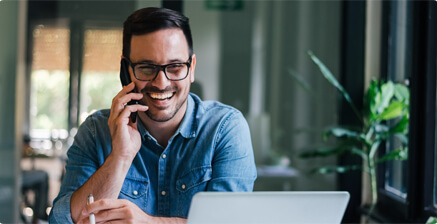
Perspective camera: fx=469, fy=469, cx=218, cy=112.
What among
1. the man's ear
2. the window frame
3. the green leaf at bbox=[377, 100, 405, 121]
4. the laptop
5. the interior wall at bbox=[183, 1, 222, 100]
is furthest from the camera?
the green leaf at bbox=[377, 100, 405, 121]

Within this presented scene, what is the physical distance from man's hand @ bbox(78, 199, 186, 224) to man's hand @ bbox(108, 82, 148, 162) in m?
0.17

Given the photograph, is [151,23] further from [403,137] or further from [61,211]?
[403,137]

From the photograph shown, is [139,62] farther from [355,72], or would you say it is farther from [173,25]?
[355,72]

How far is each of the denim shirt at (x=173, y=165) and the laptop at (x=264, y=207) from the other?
1.61 feet

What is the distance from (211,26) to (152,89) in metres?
0.91

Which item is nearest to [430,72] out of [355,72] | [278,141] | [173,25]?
[355,72]

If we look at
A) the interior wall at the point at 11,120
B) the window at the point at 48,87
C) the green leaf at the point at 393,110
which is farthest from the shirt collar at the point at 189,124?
the interior wall at the point at 11,120

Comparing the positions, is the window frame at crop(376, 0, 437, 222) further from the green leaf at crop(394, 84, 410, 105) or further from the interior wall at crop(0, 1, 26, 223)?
the interior wall at crop(0, 1, 26, 223)

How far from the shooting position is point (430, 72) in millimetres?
2324

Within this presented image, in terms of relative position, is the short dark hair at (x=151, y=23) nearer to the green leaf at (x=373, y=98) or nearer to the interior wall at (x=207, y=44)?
the interior wall at (x=207, y=44)

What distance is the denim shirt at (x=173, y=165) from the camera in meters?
1.74

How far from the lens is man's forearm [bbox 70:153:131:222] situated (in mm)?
1613

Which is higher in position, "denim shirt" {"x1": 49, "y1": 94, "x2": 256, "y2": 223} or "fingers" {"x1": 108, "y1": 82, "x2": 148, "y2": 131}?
"fingers" {"x1": 108, "y1": 82, "x2": 148, "y2": 131}

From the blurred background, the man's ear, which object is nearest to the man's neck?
the man's ear
